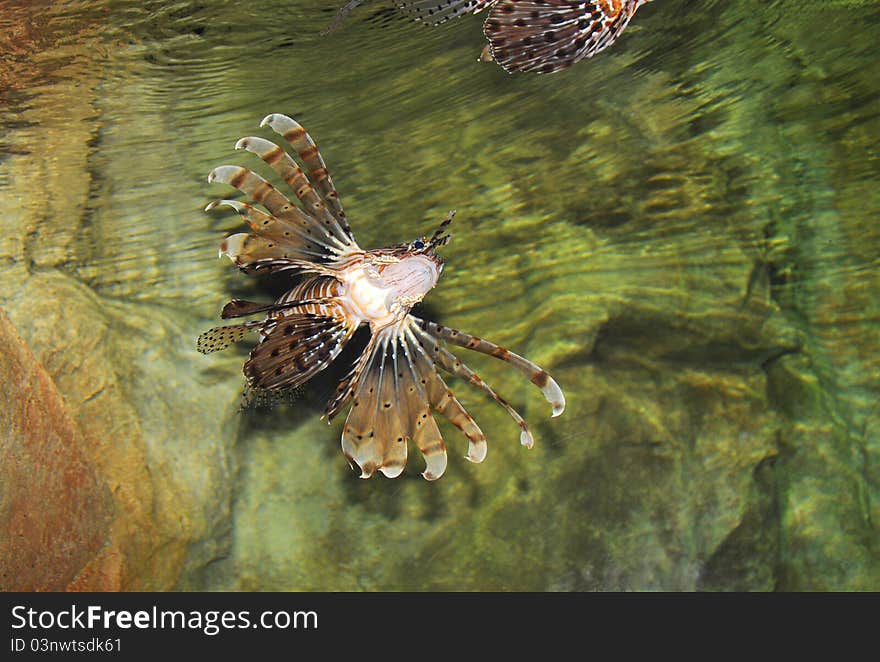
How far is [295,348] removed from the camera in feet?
9.34

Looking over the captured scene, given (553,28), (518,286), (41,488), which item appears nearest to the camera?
(553,28)

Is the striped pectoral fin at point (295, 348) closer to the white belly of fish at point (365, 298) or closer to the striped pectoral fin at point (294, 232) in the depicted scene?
the white belly of fish at point (365, 298)

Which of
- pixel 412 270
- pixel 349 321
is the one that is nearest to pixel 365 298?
Result: pixel 349 321

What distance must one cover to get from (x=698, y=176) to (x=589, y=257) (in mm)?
686

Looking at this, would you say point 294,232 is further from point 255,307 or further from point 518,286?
point 518,286

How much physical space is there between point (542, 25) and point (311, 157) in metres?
1.01

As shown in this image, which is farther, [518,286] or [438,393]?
[518,286]

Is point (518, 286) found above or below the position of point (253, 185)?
below

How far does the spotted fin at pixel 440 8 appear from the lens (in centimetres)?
256

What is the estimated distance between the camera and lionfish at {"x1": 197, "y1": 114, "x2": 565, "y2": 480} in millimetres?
2691

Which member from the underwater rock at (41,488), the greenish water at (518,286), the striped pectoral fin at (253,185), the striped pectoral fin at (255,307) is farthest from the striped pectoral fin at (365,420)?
the underwater rock at (41,488)

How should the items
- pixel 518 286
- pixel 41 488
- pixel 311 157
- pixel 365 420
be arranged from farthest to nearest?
pixel 518 286
pixel 41 488
pixel 365 420
pixel 311 157

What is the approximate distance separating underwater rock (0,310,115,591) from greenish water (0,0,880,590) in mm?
145

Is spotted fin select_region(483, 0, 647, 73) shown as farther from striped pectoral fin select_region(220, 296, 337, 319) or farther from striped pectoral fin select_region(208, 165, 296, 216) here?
striped pectoral fin select_region(220, 296, 337, 319)
